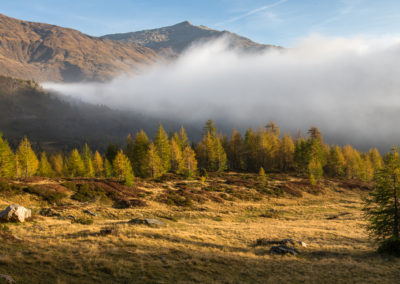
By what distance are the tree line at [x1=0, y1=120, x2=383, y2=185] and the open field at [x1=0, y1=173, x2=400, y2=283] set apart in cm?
1632

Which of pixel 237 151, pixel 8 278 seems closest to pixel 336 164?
pixel 237 151

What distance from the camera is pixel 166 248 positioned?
18.0 meters

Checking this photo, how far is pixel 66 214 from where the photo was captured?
29891mm

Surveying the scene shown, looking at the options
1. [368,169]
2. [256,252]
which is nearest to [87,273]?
[256,252]

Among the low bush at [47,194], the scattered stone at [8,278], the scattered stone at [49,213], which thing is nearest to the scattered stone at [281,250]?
the scattered stone at [8,278]

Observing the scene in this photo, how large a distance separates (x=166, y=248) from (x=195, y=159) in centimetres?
5464

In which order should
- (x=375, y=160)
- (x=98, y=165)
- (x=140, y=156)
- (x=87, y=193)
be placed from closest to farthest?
1. (x=87, y=193)
2. (x=140, y=156)
3. (x=98, y=165)
4. (x=375, y=160)

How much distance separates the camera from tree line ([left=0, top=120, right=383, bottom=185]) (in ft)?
199

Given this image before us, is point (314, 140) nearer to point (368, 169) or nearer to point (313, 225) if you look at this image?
point (368, 169)

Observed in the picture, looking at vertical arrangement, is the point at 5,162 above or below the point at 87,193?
above

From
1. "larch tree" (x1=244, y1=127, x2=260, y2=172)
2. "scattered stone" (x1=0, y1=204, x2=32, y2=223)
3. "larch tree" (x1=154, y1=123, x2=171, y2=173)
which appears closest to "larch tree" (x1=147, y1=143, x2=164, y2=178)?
"larch tree" (x1=154, y1=123, x2=171, y2=173)

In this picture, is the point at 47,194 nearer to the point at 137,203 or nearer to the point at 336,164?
the point at 137,203

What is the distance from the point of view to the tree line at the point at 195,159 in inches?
2393

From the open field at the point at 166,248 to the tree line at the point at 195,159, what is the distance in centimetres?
1632
